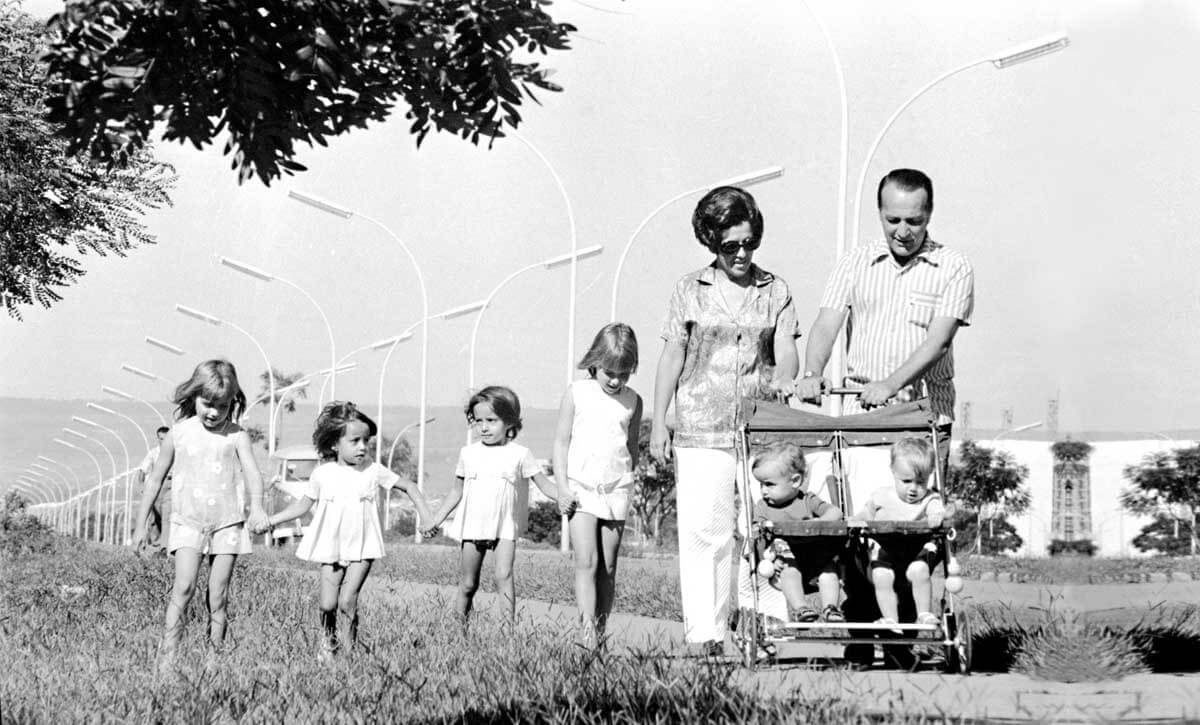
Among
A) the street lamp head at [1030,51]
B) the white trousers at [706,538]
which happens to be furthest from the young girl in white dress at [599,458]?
the street lamp head at [1030,51]

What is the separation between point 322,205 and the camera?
29.5m

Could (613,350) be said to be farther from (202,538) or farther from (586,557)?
(202,538)

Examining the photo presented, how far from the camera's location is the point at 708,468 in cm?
795

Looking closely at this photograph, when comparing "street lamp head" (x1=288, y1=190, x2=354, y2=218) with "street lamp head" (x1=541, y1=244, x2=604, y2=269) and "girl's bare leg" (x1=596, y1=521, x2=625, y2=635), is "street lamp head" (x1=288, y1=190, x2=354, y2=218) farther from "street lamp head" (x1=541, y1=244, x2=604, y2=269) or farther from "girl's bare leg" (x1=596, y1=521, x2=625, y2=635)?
"girl's bare leg" (x1=596, y1=521, x2=625, y2=635)

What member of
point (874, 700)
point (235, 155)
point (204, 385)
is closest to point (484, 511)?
point (204, 385)

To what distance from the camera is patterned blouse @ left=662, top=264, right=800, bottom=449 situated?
7945mm

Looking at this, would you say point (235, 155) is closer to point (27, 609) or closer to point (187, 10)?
point (187, 10)

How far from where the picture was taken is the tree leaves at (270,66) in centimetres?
412

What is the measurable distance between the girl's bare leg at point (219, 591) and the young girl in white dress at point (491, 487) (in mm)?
A: 1289

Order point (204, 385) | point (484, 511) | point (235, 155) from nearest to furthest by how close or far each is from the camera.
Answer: point (235, 155) → point (204, 385) → point (484, 511)

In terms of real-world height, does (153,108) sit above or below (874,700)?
above

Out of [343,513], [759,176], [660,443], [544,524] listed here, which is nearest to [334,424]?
[343,513]

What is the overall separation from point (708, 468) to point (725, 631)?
29.8 inches

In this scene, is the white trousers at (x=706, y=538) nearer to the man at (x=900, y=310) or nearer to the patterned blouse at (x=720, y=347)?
the patterned blouse at (x=720, y=347)
